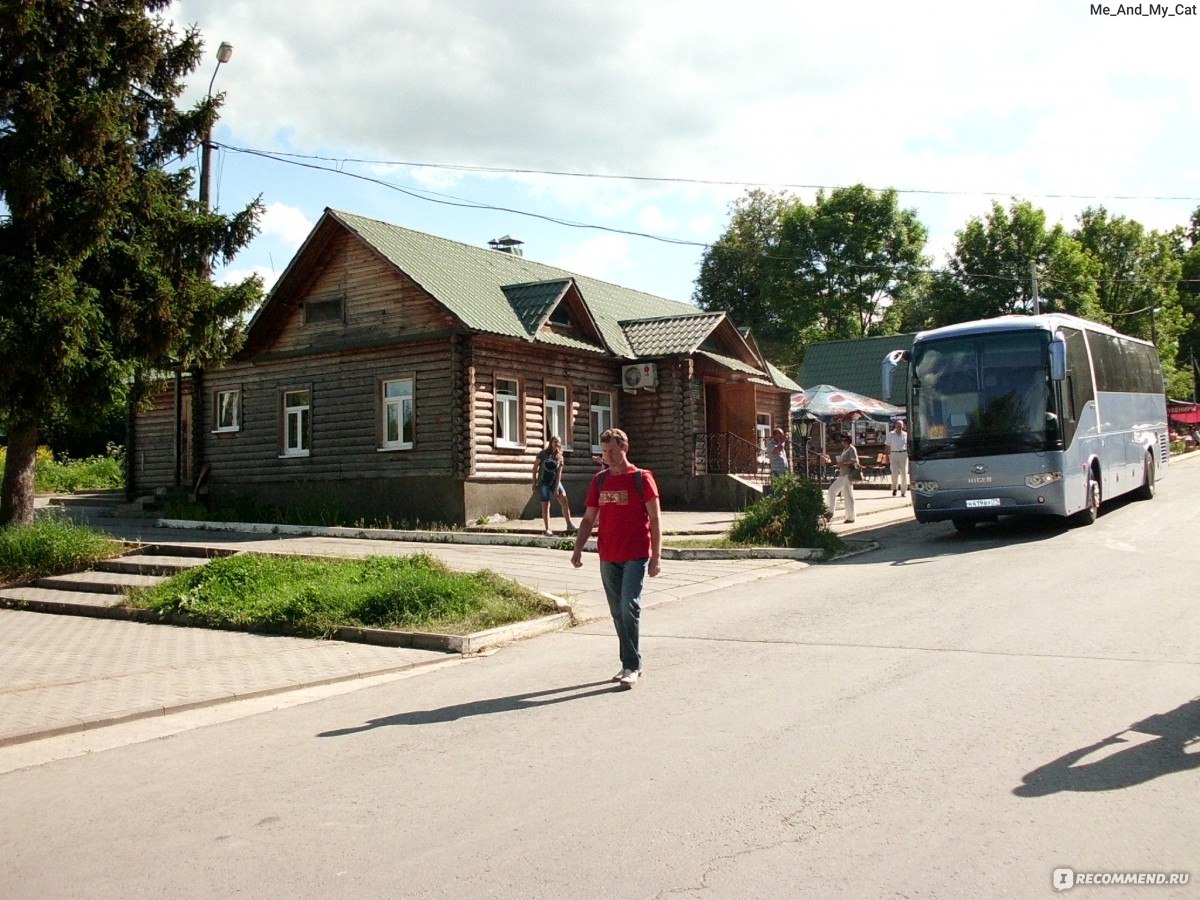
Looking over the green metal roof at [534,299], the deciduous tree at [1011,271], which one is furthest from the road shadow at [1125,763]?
the deciduous tree at [1011,271]

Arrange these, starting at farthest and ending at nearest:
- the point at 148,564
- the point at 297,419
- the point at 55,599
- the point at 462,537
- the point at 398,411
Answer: the point at 297,419 < the point at 398,411 < the point at 462,537 < the point at 148,564 < the point at 55,599

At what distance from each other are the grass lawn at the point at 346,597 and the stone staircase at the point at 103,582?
3.67ft

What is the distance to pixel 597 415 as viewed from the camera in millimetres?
25859

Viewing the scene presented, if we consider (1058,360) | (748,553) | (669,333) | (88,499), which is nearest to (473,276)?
(669,333)

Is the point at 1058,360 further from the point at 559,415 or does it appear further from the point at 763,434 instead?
the point at 763,434

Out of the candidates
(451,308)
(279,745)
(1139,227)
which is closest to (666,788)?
(279,745)

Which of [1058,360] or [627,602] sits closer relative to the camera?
[627,602]

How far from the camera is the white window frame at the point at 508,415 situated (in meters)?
22.6

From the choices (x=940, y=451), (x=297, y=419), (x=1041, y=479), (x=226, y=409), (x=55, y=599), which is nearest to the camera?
(x=55, y=599)

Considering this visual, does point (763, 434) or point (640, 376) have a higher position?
point (640, 376)

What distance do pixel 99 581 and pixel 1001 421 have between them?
45.8 ft

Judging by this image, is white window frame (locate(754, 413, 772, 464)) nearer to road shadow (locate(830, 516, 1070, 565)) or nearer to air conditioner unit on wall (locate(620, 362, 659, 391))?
air conditioner unit on wall (locate(620, 362, 659, 391))

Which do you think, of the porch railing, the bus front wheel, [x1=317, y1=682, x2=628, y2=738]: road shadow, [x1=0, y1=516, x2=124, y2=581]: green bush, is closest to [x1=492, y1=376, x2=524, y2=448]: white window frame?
the porch railing

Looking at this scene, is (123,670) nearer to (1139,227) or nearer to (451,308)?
(451,308)
